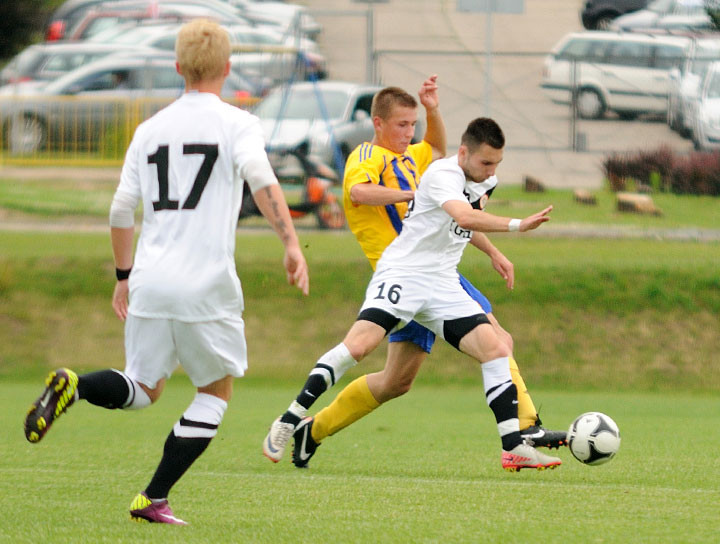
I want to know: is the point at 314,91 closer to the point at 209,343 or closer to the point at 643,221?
the point at 643,221

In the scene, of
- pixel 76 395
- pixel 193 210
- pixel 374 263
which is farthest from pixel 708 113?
pixel 76 395

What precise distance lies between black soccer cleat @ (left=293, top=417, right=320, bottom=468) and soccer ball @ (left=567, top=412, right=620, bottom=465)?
1.45m

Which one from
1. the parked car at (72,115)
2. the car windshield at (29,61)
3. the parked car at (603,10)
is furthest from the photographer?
the parked car at (603,10)

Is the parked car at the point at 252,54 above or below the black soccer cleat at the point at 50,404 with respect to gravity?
below

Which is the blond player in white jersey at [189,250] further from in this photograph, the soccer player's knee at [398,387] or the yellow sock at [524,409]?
the yellow sock at [524,409]

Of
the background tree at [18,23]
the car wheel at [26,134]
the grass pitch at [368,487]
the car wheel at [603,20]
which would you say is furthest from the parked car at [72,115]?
the car wheel at [603,20]

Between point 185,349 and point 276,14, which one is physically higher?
point 185,349

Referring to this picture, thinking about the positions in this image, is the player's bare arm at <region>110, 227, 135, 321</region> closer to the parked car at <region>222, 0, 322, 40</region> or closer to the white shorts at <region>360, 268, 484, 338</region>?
the white shorts at <region>360, 268, 484, 338</region>

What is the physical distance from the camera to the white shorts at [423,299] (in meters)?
7.06

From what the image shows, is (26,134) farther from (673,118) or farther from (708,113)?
(708,113)

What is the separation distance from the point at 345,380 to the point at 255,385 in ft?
2.96

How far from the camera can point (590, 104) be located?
2286 cm

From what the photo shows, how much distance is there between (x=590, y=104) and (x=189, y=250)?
1851 centimetres

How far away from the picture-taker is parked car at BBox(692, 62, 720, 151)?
2169 cm
